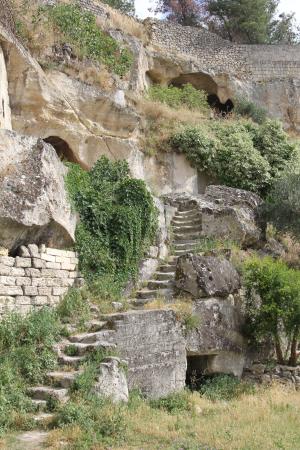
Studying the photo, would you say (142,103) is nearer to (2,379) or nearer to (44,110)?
(44,110)

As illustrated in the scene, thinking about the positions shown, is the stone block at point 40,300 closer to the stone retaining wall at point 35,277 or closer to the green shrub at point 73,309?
the stone retaining wall at point 35,277

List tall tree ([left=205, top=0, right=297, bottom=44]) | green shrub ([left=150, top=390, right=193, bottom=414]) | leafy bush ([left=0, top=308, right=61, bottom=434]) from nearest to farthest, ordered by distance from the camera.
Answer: leafy bush ([left=0, top=308, right=61, bottom=434])
green shrub ([left=150, top=390, right=193, bottom=414])
tall tree ([left=205, top=0, right=297, bottom=44])

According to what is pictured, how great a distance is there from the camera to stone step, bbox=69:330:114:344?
8.39 metres

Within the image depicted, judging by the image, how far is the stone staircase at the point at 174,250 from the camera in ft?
34.8

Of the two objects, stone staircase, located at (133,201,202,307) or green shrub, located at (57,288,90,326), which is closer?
green shrub, located at (57,288,90,326)

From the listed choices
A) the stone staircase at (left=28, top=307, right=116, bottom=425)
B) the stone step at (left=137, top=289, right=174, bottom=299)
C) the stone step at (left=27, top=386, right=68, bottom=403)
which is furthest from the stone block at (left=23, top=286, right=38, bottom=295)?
the stone step at (left=137, top=289, right=174, bottom=299)

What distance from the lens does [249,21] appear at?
27.1m

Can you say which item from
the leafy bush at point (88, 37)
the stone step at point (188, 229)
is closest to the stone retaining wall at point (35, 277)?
the stone step at point (188, 229)

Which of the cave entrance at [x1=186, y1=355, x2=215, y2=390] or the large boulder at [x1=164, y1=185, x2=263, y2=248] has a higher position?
the large boulder at [x1=164, y1=185, x2=263, y2=248]

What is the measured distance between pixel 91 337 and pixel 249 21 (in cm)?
2317

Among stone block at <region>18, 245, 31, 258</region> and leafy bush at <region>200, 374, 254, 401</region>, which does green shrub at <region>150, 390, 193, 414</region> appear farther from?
stone block at <region>18, 245, 31, 258</region>

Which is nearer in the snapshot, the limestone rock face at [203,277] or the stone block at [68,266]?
the stone block at [68,266]

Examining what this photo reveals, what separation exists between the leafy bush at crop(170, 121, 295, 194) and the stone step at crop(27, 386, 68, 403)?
10.9 metres

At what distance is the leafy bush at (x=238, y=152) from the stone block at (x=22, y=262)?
9.31 m
